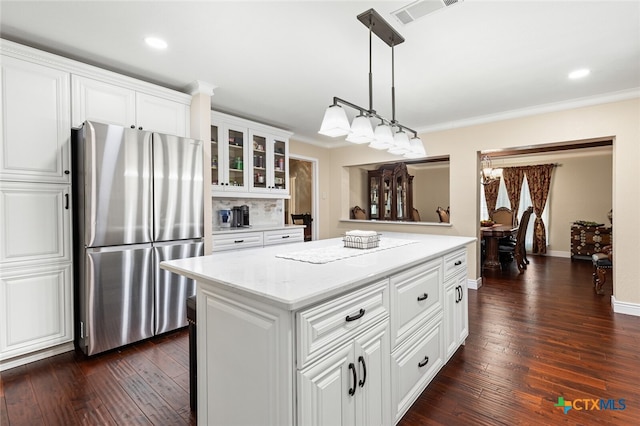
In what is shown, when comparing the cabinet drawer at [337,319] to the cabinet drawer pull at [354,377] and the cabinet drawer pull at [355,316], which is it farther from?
the cabinet drawer pull at [354,377]

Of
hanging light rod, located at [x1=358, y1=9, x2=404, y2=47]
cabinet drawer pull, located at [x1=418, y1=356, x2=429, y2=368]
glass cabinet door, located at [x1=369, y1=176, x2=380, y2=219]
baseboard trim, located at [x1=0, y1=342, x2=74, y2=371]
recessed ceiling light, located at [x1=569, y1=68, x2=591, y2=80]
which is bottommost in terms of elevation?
baseboard trim, located at [x1=0, y1=342, x2=74, y2=371]

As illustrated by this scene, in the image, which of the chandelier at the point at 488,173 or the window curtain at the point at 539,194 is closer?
the chandelier at the point at 488,173

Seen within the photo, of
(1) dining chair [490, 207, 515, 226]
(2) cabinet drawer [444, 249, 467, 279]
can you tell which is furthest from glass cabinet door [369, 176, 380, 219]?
(2) cabinet drawer [444, 249, 467, 279]

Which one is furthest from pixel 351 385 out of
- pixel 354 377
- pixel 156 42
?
pixel 156 42

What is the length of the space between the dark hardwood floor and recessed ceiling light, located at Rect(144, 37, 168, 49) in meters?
2.39

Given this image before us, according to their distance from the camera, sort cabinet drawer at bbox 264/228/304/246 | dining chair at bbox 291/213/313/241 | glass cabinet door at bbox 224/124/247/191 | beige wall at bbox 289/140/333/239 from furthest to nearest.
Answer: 1. dining chair at bbox 291/213/313/241
2. beige wall at bbox 289/140/333/239
3. cabinet drawer at bbox 264/228/304/246
4. glass cabinet door at bbox 224/124/247/191

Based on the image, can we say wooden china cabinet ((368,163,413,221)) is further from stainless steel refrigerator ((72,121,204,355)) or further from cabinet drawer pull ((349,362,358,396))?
cabinet drawer pull ((349,362,358,396))

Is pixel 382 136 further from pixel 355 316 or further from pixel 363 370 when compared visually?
pixel 363 370

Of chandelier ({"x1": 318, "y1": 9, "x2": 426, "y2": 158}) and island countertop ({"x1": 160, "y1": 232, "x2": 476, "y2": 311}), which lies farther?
chandelier ({"x1": 318, "y1": 9, "x2": 426, "y2": 158})

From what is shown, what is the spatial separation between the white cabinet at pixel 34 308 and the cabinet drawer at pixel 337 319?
2386mm

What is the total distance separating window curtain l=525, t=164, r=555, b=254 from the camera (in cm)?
715

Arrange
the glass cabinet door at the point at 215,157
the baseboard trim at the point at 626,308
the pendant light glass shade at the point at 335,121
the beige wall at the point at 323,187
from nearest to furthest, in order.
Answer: the pendant light glass shade at the point at 335,121
the baseboard trim at the point at 626,308
the glass cabinet door at the point at 215,157
the beige wall at the point at 323,187

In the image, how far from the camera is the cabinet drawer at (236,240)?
364 cm

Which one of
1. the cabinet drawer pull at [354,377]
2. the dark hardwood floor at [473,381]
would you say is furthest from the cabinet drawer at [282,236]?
the cabinet drawer pull at [354,377]
